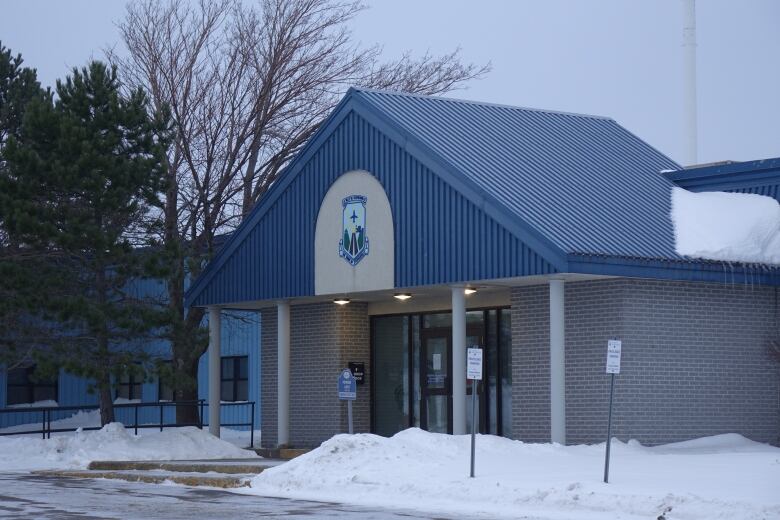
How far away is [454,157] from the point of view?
26328 mm

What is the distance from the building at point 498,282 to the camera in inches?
981

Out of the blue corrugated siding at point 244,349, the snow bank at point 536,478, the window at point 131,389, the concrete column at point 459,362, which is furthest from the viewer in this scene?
the window at point 131,389

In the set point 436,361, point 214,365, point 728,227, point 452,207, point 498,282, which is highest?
point 452,207

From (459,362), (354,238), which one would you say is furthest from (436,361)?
(459,362)

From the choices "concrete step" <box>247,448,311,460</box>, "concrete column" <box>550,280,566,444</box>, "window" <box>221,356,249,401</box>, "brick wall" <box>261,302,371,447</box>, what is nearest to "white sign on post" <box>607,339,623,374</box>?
"concrete column" <box>550,280,566,444</box>

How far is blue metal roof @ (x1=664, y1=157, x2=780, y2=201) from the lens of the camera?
28.7 metres

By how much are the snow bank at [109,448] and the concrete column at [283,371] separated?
3.11 feet

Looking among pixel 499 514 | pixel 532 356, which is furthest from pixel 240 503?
pixel 532 356

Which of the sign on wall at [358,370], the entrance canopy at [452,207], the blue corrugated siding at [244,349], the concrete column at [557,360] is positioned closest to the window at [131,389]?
the blue corrugated siding at [244,349]

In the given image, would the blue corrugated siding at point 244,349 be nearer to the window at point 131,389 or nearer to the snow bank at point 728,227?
the window at point 131,389

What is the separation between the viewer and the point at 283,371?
31344 millimetres

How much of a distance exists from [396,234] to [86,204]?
784 cm

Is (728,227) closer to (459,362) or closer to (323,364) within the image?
(459,362)

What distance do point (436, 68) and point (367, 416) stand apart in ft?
49.2
